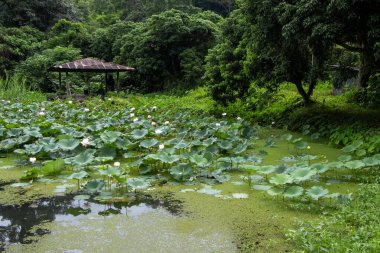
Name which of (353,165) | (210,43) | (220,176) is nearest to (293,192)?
(353,165)

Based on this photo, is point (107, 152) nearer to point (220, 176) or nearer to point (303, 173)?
point (220, 176)

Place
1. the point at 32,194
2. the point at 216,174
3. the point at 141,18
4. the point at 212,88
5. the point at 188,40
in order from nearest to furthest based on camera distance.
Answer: the point at 32,194 → the point at 216,174 → the point at 212,88 → the point at 188,40 → the point at 141,18

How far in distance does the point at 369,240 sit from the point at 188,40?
18421 mm

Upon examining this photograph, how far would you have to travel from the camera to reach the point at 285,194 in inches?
149

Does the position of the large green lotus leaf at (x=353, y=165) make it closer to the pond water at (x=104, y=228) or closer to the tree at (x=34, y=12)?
the pond water at (x=104, y=228)

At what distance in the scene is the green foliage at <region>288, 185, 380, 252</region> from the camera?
2.72m

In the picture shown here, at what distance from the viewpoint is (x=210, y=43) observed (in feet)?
66.5

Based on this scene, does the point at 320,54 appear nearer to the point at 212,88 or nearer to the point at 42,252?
the point at 212,88

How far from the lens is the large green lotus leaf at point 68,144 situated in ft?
17.3

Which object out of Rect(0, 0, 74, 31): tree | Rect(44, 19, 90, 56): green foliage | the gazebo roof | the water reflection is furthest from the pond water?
Rect(0, 0, 74, 31): tree

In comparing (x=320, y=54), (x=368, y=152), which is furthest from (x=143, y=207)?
(x=320, y=54)

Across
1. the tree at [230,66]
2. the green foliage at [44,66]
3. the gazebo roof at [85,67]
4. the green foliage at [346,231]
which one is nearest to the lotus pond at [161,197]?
the green foliage at [346,231]

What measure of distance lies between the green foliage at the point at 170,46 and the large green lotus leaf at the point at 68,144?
14060mm

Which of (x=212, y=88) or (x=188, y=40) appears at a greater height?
(x=188, y=40)
